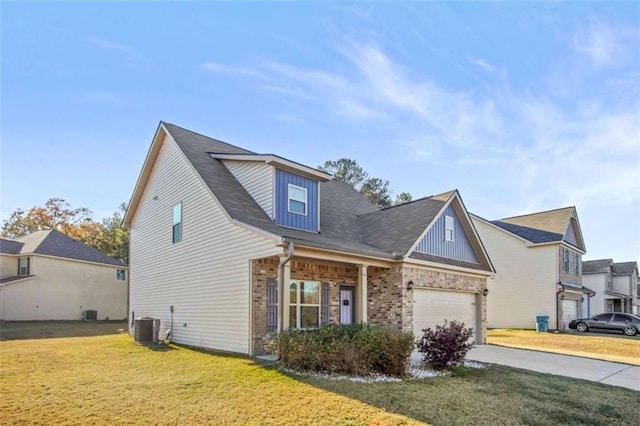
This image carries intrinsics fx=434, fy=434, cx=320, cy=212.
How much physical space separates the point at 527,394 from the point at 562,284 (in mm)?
19893

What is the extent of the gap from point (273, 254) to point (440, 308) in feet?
25.2

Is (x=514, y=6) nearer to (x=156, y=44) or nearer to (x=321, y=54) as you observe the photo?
(x=321, y=54)

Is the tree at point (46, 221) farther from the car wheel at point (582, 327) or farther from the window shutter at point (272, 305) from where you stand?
the car wheel at point (582, 327)

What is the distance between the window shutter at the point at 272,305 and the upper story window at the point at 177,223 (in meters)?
4.49

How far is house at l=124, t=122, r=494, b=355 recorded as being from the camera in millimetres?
11375

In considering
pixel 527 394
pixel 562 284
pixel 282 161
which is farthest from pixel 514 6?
pixel 562 284

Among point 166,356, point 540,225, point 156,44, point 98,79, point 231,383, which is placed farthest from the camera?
point 540,225

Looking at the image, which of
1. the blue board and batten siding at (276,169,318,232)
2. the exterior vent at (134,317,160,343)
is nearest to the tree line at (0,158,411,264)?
the blue board and batten siding at (276,169,318,232)

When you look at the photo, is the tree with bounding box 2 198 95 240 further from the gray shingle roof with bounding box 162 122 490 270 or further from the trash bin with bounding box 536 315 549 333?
the trash bin with bounding box 536 315 549 333

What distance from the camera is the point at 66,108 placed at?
45.9 feet

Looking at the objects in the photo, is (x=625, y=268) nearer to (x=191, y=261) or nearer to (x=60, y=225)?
(x=191, y=261)

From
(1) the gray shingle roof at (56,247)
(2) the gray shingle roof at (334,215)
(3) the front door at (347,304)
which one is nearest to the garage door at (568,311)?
(2) the gray shingle roof at (334,215)

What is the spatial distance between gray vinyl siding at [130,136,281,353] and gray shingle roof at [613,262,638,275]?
41.6m

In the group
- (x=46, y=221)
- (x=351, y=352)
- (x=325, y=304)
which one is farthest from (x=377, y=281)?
(x=46, y=221)
